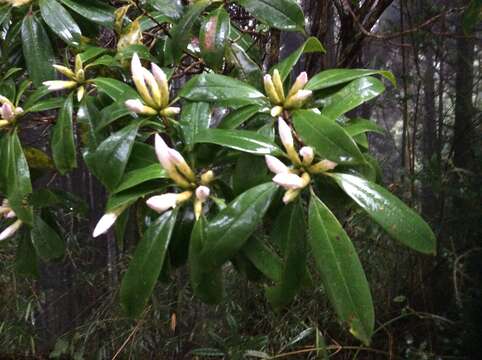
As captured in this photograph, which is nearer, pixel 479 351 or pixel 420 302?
pixel 479 351

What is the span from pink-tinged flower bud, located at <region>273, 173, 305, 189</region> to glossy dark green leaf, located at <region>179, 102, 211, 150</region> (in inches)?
5.6

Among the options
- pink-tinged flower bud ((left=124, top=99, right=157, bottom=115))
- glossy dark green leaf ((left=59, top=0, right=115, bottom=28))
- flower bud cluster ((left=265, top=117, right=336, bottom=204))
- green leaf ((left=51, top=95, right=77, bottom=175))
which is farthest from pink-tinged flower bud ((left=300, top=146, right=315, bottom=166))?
glossy dark green leaf ((left=59, top=0, right=115, bottom=28))

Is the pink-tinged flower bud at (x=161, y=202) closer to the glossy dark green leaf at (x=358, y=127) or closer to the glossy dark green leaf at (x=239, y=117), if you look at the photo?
the glossy dark green leaf at (x=239, y=117)

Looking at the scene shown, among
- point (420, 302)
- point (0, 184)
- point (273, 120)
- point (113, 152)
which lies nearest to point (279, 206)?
point (273, 120)

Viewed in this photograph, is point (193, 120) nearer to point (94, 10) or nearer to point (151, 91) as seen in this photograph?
point (151, 91)

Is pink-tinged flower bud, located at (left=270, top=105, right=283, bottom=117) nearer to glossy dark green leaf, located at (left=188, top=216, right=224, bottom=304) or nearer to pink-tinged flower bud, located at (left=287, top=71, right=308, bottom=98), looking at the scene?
pink-tinged flower bud, located at (left=287, top=71, right=308, bottom=98)

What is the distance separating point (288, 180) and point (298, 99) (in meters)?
0.14

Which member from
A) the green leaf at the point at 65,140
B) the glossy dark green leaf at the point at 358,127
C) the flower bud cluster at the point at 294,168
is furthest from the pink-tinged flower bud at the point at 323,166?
the green leaf at the point at 65,140

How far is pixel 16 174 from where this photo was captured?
0.62 m

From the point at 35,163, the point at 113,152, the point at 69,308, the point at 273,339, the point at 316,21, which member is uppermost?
the point at 316,21

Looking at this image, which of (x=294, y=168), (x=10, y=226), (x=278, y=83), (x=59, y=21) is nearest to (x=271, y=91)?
(x=278, y=83)

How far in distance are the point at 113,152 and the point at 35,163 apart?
1.03 ft

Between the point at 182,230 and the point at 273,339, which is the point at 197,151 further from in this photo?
the point at 273,339

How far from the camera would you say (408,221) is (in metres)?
0.44
